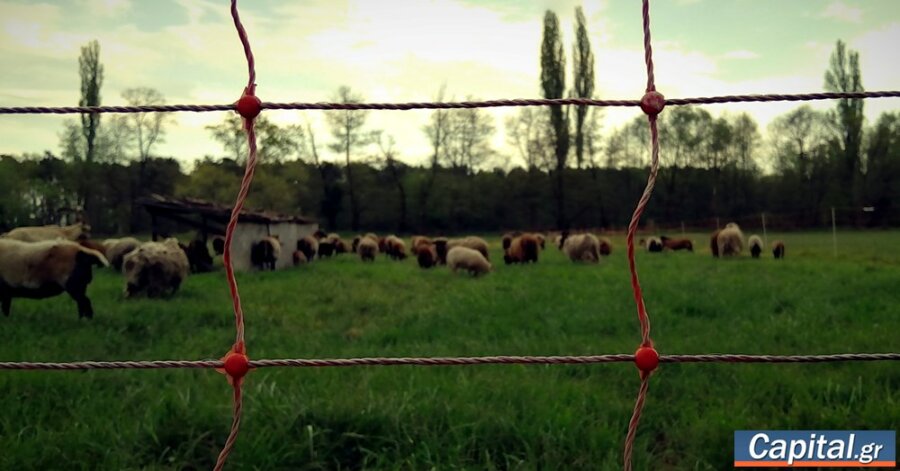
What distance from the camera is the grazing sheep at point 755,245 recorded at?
559 inches

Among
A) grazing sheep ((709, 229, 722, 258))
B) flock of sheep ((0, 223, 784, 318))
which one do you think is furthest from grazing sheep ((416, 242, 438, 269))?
grazing sheep ((709, 229, 722, 258))

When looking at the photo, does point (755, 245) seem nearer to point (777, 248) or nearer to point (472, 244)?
point (777, 248)

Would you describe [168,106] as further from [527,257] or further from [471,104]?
[527,257]

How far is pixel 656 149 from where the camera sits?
1.14 meters

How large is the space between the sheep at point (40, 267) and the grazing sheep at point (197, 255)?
585cm

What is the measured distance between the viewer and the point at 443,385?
308 cm

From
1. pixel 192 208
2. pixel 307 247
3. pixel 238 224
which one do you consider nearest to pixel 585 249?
pixel 307 247

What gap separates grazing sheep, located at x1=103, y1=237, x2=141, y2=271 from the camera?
969 cm

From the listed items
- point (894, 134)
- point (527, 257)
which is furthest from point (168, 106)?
point (527, 257)

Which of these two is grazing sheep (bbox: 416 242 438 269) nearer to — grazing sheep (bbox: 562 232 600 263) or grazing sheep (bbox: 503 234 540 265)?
grazing sheep (bbox: 503 234 540 265)

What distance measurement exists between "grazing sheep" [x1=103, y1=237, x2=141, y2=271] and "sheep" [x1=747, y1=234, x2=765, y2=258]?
12193mm

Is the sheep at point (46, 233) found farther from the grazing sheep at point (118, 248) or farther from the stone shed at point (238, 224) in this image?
the grazing sheep at point (118, 248)

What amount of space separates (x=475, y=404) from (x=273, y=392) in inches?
34.1

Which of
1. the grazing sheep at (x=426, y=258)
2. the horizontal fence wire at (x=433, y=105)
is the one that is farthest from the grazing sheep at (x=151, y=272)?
the horizontal fence wire at (x=433, y=105)
